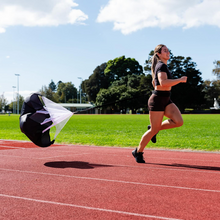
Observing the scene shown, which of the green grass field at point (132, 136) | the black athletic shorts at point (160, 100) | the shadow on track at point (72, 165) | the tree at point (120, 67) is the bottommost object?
the green grass field at point (132, 136)

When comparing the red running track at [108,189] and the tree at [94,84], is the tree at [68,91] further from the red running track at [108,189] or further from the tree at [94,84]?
the red running track at [108,189]

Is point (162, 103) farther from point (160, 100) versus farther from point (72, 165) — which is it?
point (72, 165)

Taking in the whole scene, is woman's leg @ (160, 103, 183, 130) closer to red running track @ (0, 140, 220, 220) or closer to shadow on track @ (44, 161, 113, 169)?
red running track @ (0, 140, 220, 220)

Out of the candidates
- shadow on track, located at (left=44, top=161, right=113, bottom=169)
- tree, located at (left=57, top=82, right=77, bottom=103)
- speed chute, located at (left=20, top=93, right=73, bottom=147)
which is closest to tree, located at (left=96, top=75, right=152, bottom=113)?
speed chute, located at (left=20, top=93, right=73, bottom=147)

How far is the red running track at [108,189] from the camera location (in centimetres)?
335

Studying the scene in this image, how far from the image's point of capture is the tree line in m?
67.0

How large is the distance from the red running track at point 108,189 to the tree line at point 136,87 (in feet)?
110

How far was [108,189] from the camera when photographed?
14.2ft

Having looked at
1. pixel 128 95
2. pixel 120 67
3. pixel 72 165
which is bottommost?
pixel 72 165

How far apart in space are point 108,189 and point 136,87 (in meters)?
78.9

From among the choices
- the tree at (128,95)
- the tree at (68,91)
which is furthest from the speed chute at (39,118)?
the tree at (68,91)

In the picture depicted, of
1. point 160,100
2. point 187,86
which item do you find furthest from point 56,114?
point 187,86

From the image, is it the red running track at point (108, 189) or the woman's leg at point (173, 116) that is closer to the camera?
the red running track at point (108, 189)

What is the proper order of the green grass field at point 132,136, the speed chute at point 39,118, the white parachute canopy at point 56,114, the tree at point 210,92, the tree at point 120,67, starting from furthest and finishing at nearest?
the tree at point 120,67 → the tree at point 210,92 → the green grass field at point 132,136 → the white parachute canopy at point 56,114 → the speed chute at point 39,118
